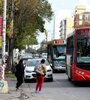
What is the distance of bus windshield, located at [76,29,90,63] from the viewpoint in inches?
936

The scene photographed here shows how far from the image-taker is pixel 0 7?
116ft

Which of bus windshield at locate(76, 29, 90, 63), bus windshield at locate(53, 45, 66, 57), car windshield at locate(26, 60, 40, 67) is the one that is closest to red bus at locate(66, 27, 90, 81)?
bus windshield at locate(76, 29, 90, 63)

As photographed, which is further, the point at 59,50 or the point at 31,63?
the point at 59,50

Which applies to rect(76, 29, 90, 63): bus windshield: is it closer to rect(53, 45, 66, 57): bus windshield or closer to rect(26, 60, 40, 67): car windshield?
rect(26, 60, 40, 67): car windshield

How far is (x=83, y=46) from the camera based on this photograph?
24.0 m

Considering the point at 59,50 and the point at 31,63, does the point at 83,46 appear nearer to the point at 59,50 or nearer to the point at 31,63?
the point at 31,63

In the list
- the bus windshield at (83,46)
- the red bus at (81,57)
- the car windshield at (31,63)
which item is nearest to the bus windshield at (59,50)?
the car windshield at (31,63)

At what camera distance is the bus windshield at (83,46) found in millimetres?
23766

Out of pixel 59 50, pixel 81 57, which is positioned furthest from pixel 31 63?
pixel 59 50

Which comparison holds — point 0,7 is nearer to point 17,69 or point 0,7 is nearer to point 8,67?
point 8,67

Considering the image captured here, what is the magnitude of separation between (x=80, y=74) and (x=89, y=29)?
101 inches

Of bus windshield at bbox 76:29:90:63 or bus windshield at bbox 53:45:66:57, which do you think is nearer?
bus windshield at bbox 76:29:90:63

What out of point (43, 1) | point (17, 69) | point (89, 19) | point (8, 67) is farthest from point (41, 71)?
point (89, 19)

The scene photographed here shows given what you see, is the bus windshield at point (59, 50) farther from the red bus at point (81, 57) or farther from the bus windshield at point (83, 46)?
the red bus at point (81, 57)
